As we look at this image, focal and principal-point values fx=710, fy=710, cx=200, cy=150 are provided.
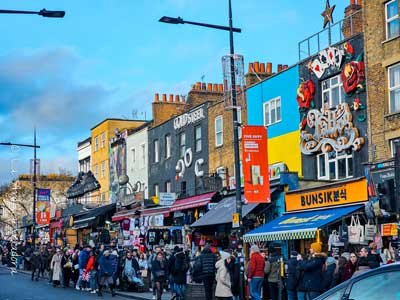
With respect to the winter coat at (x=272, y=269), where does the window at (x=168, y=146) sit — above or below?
above

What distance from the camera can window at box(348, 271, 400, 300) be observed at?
286 inches

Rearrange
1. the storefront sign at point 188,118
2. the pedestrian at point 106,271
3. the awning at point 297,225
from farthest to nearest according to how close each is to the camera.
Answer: the storefront sign at point 188,118 < the pedestrian at point 106,271 < the awning at point 297,225

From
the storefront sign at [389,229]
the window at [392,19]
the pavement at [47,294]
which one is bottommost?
the pavement at [47,294]

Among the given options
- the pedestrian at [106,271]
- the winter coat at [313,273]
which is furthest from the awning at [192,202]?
the winter coat at [313,273]

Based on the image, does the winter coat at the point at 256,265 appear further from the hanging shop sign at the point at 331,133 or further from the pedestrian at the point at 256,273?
the hanging shop sign at the point at 331,133

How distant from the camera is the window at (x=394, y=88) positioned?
23.7m

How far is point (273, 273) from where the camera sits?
63.1 feet

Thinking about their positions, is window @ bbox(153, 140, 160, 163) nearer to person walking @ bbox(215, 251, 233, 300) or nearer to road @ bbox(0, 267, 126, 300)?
road @ bbox(0, 267, 126, 300)

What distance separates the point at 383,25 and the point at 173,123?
1744cm

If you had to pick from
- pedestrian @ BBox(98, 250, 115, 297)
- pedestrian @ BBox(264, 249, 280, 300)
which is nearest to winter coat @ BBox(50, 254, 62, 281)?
pedestrian @ BBox(98, 250, 115, 297)

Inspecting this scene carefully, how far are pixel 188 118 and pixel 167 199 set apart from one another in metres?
5.59

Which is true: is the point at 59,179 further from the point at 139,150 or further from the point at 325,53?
the point at 325,53

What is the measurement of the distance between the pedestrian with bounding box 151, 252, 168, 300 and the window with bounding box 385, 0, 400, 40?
10683 mm

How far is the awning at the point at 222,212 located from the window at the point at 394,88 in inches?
256
